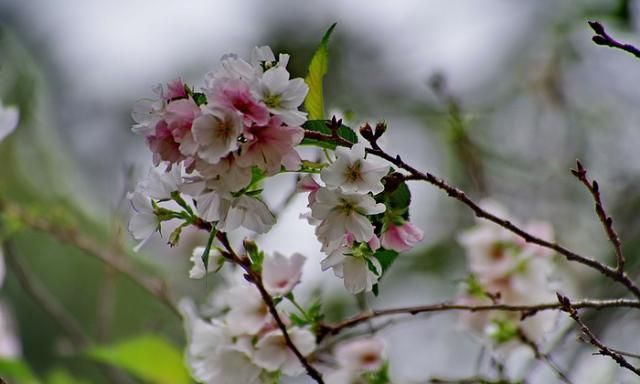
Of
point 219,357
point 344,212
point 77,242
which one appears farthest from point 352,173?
point 77,242

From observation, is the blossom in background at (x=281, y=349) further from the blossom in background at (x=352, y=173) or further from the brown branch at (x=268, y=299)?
the blossom in background at (x=352, y=173)

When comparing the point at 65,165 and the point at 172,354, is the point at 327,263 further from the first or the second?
the point at 65,165

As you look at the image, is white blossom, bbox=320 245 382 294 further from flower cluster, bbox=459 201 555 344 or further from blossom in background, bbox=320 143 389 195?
flower cluster, bbox=459 201 555 344

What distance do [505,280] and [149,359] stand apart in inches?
15.7

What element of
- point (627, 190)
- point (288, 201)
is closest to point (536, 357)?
point (288, 201)

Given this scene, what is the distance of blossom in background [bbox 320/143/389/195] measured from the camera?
508 millimetres

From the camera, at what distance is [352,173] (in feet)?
1.67

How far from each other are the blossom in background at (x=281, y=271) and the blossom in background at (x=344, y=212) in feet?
0.57

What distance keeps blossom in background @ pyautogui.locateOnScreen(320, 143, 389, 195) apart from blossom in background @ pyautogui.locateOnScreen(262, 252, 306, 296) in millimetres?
193

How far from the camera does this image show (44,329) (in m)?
2.95

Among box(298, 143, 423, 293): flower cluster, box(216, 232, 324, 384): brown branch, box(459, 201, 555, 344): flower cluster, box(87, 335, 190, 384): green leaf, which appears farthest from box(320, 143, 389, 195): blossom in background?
box(87, 335, 190, 384): green leaf

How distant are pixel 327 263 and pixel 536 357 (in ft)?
1.17

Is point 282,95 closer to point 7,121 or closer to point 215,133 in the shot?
point 215,133

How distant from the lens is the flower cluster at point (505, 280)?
2.82 ft
